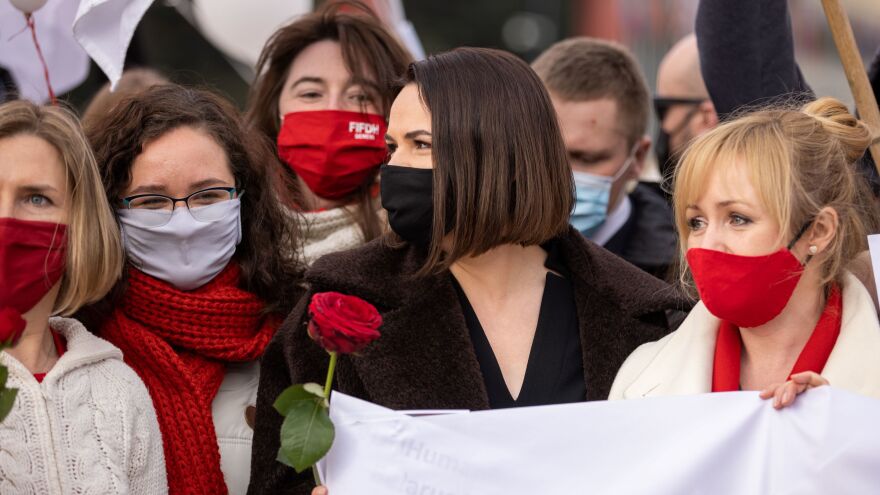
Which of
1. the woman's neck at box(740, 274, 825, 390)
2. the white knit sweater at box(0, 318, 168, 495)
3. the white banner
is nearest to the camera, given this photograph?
the white banner

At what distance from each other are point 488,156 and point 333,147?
1.23 m

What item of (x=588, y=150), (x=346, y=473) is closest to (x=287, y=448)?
(x=346, y=473)

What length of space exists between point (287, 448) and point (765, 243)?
1273 millimetres

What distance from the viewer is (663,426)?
10.0ft

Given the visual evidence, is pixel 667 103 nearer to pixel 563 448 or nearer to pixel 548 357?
pixel 548 357

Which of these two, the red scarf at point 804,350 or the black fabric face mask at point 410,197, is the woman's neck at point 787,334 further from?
the black fabric face mask at point 410,197

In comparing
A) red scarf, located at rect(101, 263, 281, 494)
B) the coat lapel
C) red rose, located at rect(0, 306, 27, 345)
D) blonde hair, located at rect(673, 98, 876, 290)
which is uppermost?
blonde hair, located at rect(673, 98, 876, 290)

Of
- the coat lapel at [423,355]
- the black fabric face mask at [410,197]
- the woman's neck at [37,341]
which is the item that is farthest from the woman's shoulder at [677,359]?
the woman's neck at [37,341]

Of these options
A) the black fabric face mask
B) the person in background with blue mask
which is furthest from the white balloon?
the person in background with blue mask

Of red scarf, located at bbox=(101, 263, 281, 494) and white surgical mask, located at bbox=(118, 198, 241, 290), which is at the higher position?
white surgical mask, located at bbox=(118, 198, 241, 290)

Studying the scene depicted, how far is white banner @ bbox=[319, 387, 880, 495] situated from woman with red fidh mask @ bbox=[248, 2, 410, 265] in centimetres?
148

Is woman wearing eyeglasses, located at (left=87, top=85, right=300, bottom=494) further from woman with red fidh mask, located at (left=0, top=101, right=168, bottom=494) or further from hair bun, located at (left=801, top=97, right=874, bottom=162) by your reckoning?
hair bun, located at (left=801, top=97, right=874, bottom=162)

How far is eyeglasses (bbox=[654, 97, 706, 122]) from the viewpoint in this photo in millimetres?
6113

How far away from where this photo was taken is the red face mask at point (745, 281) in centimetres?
311
